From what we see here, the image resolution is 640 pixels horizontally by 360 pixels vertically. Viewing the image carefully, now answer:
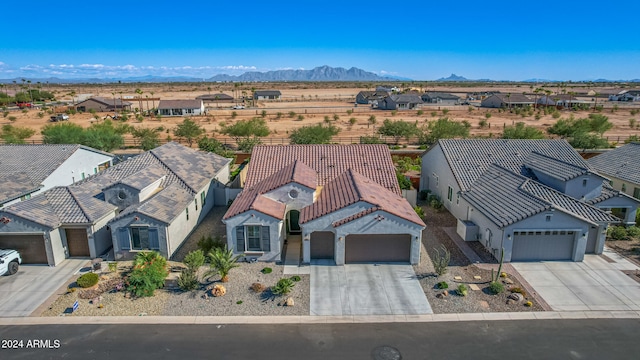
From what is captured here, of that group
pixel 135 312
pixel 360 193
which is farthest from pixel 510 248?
pixel 135 312

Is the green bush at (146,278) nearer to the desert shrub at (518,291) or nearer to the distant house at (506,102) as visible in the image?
the desert shrub at (518,291)

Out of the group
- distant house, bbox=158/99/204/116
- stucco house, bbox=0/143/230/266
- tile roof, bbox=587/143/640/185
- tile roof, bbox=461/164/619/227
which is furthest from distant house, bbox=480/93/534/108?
stucco house, bbox=0/143/230/266

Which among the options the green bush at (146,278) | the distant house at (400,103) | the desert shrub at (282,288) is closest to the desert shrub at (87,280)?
the green bush at (146,278)

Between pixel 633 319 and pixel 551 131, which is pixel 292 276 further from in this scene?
pixel 551 131

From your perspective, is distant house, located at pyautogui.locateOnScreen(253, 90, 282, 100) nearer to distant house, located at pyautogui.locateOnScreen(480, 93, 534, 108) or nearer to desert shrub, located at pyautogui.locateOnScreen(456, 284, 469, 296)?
distant house, located at pyautogui.locateOnScreen(480, 93, 534, 108)

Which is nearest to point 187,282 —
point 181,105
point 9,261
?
point 9,261

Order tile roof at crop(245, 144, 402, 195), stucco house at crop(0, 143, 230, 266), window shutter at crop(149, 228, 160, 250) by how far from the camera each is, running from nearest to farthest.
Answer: stucco house at crop(0, 143, 230, 266) < window shutter at crop(149, 228, 160, 250) < tile roof at crop(245, 144, 402, 195)
